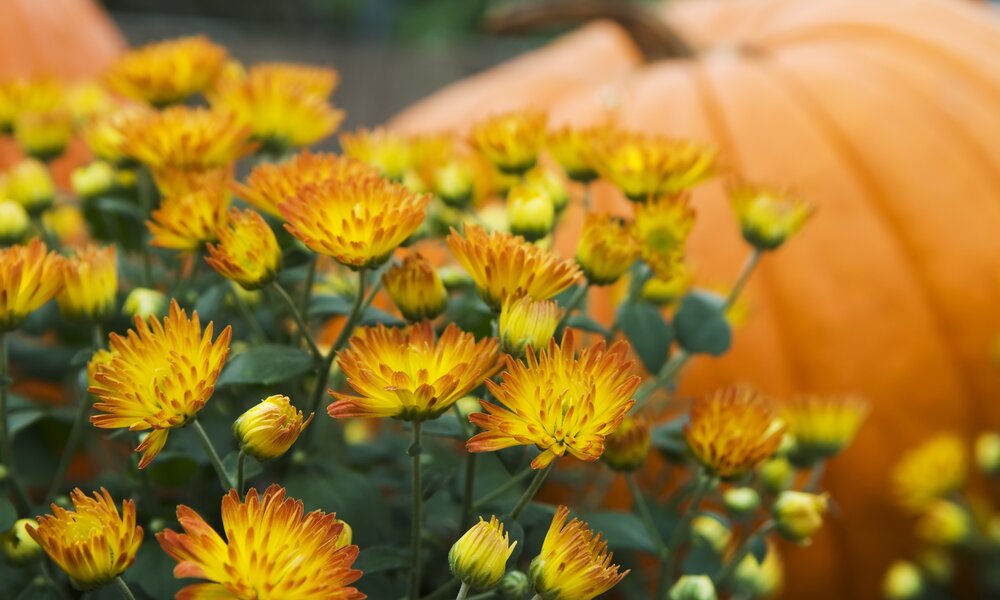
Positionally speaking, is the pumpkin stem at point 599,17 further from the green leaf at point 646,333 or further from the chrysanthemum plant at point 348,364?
the green leaf at point 646,333

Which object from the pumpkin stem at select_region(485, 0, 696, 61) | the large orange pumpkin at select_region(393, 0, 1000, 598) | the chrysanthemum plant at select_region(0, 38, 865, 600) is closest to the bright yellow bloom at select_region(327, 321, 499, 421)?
the chrysanthemum plant at select_region(0, 38, 865, 600)

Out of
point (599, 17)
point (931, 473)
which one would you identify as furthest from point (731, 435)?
point (599, 17)

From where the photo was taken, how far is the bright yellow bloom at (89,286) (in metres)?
0.39

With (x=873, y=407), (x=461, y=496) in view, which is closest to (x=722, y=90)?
(x=873, y=407)

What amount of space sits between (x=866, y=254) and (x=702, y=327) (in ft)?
1.42

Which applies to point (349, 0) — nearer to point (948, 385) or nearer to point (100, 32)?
point (100, 32)

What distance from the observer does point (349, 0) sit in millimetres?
4102

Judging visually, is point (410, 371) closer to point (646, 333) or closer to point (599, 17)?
point (646, 333)

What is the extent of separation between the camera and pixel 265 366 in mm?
362

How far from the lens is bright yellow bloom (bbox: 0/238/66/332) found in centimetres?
34

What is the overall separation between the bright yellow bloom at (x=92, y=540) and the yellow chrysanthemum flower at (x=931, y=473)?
2.10 ft

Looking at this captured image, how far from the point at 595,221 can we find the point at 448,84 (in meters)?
2.67

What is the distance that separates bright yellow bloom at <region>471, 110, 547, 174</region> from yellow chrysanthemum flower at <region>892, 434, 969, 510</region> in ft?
1.53

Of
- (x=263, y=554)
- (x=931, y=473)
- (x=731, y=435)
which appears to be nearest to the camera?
(x=263, y=554)
